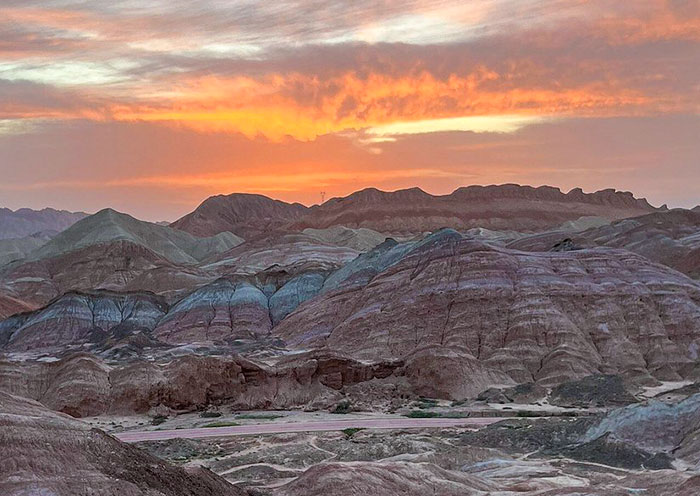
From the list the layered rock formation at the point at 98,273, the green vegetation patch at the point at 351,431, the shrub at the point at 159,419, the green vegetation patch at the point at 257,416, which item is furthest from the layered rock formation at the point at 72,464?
the layered rock formation at the point at 98,273

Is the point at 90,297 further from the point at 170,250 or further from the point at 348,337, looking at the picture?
the point at 170,250

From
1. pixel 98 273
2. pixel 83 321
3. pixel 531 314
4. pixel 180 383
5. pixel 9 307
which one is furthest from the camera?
pixel 98 273

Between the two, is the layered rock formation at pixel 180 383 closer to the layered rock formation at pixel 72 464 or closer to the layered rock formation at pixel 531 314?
the layered rock formation at pixel 531 314

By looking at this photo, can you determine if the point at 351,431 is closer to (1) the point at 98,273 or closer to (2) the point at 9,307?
(2) the point at 9,307

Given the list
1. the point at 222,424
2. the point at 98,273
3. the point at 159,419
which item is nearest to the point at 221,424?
the point at 222,424

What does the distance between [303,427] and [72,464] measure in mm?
30490

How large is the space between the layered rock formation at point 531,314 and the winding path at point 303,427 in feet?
42.3

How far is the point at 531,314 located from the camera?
70250 millimetres

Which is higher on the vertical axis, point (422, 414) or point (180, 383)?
point (180, 383)

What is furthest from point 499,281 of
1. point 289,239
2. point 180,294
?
point 289,239

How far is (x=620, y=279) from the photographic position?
246ft

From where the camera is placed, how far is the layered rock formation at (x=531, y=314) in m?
66.8

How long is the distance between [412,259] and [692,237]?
53.0 metres

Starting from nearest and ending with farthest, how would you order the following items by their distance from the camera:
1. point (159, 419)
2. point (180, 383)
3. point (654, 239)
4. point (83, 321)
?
point (159, 419), point (180, 383), point (83, 321), point (654, 239)
